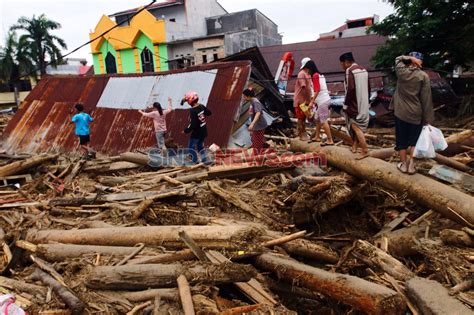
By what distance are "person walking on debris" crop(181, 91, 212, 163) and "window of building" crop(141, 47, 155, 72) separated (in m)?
28.1

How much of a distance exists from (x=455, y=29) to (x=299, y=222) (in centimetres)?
1447

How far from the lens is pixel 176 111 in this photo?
37.0ft

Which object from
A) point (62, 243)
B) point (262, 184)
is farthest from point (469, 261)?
point (62, 243)

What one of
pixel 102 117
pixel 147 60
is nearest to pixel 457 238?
pixel 102 117

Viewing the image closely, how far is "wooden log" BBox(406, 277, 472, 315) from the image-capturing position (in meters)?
3.34

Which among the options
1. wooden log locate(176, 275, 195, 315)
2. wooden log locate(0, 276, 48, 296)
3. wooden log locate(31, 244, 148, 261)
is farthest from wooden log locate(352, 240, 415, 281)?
wooden log locate(0, 276, 48, 296)

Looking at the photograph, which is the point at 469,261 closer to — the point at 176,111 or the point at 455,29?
the point at 176,111

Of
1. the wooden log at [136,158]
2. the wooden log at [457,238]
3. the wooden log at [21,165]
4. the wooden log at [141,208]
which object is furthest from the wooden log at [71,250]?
the wooden log at [21,165]

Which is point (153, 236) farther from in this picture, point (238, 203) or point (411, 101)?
point (411, 101)

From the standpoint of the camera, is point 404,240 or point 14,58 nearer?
point 404,240

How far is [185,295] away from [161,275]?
48 centimetres

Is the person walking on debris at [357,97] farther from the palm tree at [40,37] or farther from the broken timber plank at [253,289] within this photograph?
the palm tree at [40,37]

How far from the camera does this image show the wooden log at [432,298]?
334 cm

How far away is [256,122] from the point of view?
28.1ft
